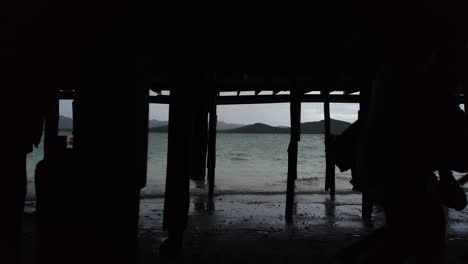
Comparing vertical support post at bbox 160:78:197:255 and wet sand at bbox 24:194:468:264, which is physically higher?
vertical support post at bbox 160:78:197:255

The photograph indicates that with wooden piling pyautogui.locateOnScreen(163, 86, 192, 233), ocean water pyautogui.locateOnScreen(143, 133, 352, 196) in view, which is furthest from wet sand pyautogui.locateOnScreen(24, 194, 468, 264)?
ocean water pyautogui.locateOnScreen(143, 133, 352, 196)

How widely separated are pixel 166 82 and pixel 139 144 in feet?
21.7

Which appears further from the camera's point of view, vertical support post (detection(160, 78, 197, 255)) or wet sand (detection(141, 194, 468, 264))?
wet sand (detection(141, 194, 468, 264))

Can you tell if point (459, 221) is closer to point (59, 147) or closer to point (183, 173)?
point (183, 173)

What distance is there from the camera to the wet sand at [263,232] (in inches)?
182

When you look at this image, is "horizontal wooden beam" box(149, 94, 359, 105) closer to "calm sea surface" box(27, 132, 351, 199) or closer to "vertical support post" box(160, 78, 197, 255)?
"calm sea surface" box(27, 132, 351, 199)

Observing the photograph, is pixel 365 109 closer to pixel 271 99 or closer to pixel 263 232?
pixel 263 232

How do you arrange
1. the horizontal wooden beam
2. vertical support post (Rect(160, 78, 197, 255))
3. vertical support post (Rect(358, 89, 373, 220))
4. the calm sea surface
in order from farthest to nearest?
the calm sea surface, the horizontal wooden beam, vertical support post (Rect(358, 89, 373, 220)), vertical support post (Rect(160, 78, 197, 255))

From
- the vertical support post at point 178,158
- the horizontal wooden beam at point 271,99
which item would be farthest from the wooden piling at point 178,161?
the horizontal wooden beam at point 271,99

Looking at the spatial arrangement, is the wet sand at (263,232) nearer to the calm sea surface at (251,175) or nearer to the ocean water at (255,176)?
the calm sea surface at (251,175)

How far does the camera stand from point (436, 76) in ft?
6.51

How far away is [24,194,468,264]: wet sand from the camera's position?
4.61m

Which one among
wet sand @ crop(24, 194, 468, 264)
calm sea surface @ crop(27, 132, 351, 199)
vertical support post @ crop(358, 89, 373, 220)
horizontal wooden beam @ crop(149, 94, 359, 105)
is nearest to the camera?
wet sand @ crop(24, 194, 468, 264)

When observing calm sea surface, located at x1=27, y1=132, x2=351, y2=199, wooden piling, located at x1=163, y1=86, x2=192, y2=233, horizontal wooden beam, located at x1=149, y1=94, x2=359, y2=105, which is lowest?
calm sea surface, located at x1=27, y1=132, x2=351, y2=199
